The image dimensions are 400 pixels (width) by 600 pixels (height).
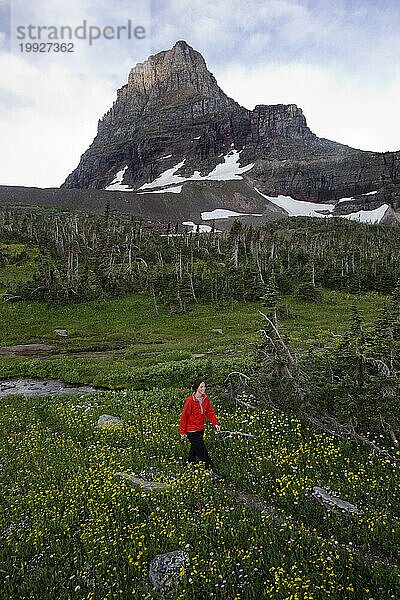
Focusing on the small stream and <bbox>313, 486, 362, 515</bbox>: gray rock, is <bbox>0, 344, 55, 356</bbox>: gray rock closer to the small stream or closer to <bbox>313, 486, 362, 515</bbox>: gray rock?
the small stream

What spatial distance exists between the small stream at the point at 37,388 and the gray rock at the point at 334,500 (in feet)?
49.0

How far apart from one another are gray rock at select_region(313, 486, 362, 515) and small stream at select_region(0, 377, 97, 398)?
49.0ft

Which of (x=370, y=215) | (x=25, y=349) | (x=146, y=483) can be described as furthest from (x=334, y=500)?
(x=370, y=215)

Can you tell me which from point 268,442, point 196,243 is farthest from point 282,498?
point 196,243

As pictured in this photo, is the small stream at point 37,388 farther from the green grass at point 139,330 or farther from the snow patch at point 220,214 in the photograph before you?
the snow patch at point 220,214

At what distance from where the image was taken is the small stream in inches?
792

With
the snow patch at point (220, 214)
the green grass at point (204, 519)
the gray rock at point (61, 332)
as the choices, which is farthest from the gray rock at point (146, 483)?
the snow patch at point (220, 214)

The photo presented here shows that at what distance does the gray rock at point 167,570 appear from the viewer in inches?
218

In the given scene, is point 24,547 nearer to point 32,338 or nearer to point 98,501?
point 98,501

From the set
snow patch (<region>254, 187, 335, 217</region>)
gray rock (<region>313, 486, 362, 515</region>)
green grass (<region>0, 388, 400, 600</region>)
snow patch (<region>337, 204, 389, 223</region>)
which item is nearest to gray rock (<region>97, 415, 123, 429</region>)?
green grass (<region>0, 388, 400, 600</region>)

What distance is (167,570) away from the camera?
5766 millimetres

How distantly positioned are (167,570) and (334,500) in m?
3.46

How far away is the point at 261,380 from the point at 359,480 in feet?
16.9

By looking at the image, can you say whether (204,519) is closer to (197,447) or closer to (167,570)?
(167,570)
